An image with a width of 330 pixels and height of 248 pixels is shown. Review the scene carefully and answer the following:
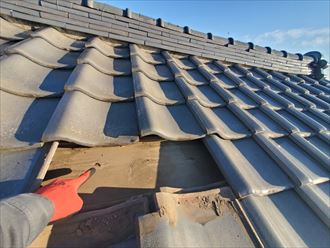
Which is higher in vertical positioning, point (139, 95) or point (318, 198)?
point (139, 95)

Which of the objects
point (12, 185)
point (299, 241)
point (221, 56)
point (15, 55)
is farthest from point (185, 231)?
point (221, 56)

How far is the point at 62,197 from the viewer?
1.11 metres

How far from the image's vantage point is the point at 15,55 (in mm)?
2076

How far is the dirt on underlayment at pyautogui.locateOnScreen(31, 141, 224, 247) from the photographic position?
4.25ft

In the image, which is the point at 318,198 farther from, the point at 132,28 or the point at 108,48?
the point at 132,28

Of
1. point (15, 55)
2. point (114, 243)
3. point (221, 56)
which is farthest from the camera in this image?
point (221, 56)

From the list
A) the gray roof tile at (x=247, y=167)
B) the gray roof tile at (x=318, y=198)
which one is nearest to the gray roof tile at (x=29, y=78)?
the gray roof tile at (x=247, y=167)

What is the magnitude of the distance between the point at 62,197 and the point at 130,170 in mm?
493

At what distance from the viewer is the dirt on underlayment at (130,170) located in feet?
4.25

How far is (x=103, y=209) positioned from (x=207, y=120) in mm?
1038

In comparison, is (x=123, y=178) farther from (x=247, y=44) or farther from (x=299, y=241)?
(x=247, y=44)

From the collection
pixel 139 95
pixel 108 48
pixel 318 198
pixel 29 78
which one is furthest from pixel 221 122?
pixel 108 48

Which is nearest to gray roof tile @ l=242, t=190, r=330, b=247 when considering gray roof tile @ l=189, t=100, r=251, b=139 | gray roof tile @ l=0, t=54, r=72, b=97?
gray roof tile @ l=189, t=100, r=251, b=139

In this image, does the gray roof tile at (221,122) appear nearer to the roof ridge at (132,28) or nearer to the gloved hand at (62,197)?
the gloved hand at (62,197)
